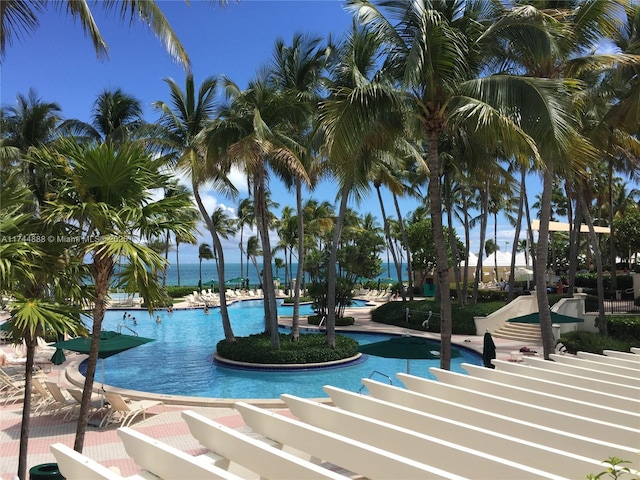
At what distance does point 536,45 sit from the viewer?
9.89 metres

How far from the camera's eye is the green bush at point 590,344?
54.4 ft

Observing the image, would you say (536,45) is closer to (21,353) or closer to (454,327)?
(454,327)

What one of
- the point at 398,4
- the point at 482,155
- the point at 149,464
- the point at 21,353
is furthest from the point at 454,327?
the point at 149,464

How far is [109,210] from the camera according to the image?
20.7 feet

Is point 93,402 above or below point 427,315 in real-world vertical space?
below

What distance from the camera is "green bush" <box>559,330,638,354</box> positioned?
1658cm

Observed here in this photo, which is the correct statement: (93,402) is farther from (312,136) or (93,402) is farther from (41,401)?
(312,136)

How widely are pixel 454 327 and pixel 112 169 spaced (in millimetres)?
20499

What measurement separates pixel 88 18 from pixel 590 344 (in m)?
17.5

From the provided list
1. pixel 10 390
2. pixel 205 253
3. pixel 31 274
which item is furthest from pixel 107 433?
pixel 205 253

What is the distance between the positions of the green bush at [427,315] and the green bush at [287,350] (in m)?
7.30

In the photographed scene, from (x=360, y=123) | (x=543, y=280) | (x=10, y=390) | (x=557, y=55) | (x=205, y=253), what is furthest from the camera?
(x=205, y=253)

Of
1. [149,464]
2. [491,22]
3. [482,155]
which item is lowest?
[149,464]

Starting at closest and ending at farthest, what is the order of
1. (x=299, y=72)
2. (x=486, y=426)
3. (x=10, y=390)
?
(x=486, y=426) → (x=10, y=390) → (x=299, y=72)
